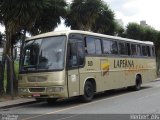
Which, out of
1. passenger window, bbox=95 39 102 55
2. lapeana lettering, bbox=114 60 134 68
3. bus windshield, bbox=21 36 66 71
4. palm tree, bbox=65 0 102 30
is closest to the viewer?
bus windshield, bbox=21 36 66 71

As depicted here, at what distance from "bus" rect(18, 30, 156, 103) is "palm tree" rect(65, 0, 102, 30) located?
7.88 m

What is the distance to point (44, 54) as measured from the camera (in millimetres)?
16344

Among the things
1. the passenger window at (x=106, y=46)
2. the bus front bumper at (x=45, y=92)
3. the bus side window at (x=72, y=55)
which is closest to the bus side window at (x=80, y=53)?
the bus side window at (x=72, y=55)

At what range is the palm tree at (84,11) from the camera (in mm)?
27578

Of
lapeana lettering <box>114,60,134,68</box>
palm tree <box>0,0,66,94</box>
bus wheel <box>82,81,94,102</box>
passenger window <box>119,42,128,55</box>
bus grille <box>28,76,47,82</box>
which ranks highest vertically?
palm tree <box>0,0,66,94</box>

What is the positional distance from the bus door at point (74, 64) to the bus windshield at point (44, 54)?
15.0 inches

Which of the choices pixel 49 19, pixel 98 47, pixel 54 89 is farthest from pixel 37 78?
pixel 49 19

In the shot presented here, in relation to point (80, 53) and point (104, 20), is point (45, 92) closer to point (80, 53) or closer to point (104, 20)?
point (80, 53)

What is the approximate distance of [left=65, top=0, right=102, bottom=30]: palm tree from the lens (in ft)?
90.5

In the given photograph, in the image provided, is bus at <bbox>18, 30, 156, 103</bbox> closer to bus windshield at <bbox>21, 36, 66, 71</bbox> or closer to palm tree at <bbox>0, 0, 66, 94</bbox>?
bus windshield at <bbox>21, 36, 66, 71</bbox>

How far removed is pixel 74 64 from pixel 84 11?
38.4ft

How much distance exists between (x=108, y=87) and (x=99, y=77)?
3.93ft

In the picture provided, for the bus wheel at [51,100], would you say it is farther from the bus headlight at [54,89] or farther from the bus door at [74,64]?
the bus headlight at [54,89]

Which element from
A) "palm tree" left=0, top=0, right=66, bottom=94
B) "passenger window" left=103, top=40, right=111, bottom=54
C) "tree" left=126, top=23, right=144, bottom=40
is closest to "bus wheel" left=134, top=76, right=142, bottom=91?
"passenger window" left=103, top=40, right=111, bottom=54
